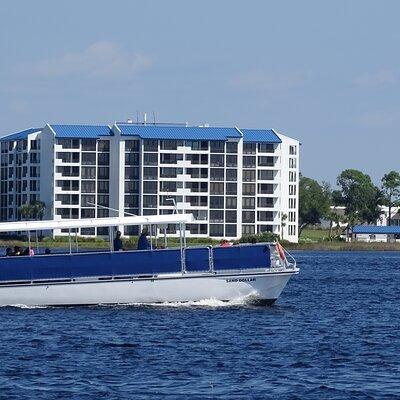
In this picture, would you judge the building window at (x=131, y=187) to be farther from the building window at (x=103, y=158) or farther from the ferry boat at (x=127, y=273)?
the ferry boat at (x=127, y=273)

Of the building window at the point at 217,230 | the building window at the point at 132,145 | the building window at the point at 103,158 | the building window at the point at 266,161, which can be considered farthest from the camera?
the building window at the point at 266,161

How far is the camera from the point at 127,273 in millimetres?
53750

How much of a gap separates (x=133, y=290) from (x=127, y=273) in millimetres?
739

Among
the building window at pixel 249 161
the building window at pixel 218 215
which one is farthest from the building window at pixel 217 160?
the building window at pixel 218 215

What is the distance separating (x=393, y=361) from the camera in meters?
40.6

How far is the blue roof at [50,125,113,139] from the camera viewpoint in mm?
187375

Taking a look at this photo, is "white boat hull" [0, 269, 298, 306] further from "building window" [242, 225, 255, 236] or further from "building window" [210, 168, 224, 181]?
"building window" [210, 168, 224, 181]

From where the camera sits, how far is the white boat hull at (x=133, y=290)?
5378cm

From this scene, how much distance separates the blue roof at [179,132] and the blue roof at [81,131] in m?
2.47

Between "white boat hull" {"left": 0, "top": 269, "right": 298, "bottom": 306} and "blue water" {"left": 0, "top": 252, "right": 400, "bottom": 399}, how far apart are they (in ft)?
1.47

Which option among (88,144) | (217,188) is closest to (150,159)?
(88,144)

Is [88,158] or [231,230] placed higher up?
[88,158]

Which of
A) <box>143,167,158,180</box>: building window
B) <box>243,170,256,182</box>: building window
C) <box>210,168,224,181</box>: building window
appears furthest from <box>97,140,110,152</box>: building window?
<box>243,170,256,182</box>: building window

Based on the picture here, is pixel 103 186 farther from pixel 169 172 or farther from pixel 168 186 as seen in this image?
pixel 169 172
